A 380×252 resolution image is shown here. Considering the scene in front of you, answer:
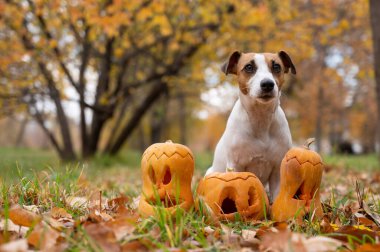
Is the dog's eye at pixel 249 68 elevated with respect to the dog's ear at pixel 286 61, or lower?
lower

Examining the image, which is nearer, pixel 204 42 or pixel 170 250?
pixel 170 250

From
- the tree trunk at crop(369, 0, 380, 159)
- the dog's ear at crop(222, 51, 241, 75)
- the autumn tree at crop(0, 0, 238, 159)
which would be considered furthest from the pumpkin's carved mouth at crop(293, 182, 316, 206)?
the autumn tree at crop(0, 0, 238, 159)

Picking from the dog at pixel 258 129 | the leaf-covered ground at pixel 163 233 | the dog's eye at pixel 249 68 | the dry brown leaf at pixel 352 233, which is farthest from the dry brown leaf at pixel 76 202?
the dry brown leaf at pixel 352 233

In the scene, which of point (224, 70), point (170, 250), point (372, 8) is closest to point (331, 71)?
point (372, 8)

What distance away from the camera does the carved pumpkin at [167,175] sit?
2520mm

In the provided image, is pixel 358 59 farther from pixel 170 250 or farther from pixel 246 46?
pixel 170 250

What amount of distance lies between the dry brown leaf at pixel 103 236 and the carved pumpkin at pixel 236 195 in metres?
0.83

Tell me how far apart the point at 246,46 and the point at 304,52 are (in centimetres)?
149

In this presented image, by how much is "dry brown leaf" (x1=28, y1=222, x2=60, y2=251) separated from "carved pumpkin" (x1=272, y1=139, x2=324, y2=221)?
1361 mm

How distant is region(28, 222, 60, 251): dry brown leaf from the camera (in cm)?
172

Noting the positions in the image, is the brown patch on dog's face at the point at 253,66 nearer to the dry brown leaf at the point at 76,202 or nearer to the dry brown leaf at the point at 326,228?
the dry brown leaf at the point at 326,228

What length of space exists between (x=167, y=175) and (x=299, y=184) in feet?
2.79

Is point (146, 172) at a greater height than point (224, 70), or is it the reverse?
point (224, 70)

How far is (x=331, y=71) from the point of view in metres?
10.5
